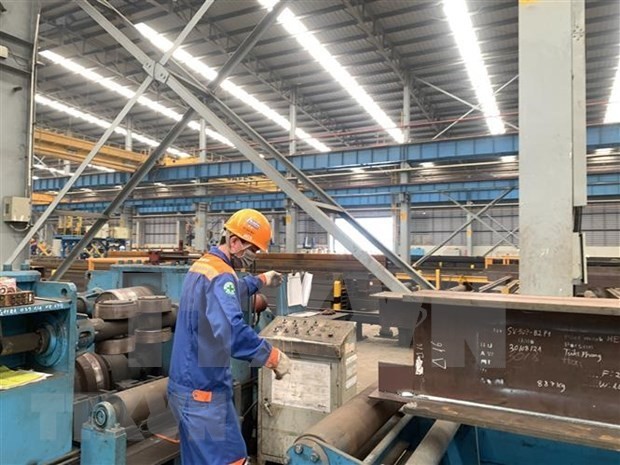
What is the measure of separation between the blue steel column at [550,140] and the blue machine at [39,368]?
2290mm

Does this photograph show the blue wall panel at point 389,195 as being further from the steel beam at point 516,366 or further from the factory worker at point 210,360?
the steel beam at point 516,366

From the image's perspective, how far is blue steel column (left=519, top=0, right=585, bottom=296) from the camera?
80.5 inches

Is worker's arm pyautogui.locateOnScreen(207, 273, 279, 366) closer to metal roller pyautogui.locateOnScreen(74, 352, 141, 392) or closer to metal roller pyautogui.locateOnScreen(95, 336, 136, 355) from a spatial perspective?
metal roller pyautogui.locateOnScreen(95, 336, 136, 355)

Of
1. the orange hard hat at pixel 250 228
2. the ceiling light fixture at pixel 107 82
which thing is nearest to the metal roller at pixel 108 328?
the orange hard hat at pixel 250 228

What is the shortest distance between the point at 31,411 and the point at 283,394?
177cm

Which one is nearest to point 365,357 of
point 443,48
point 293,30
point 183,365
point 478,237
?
point 183,365

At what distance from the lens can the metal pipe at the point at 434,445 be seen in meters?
1.47

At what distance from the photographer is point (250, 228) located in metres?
2.58

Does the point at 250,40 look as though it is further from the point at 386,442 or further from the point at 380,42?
the point at 380,42

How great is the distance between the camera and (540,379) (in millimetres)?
1637

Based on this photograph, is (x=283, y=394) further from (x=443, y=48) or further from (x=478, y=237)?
(x=478, y=237)

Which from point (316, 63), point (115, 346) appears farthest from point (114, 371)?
point (316, 63)

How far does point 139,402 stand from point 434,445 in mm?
1961

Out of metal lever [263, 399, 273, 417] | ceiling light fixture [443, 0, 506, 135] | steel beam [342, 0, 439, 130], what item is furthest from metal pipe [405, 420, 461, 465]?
steel beam [342, 0, 439, 130]
